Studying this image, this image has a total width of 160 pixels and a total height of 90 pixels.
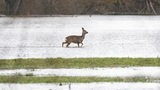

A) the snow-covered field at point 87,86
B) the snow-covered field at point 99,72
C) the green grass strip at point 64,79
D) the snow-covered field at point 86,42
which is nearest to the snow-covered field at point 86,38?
the snow-covered field at point 86,42

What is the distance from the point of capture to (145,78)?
11.6 metres

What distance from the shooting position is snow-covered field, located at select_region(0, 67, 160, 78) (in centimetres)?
1178

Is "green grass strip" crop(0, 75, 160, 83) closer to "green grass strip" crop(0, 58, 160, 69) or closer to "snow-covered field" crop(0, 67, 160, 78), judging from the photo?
"snow-covered field" crop(0, 67, 160, 78)

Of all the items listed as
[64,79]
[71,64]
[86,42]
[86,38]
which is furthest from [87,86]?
[86,38]

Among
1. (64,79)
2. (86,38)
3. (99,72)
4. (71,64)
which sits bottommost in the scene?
(64,79)

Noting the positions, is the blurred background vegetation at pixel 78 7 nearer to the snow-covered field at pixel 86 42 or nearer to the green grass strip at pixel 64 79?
the snow-covered field at pixel 86 42

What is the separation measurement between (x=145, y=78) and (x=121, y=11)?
6137mm

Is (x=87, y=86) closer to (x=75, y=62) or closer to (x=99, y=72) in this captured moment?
(x=99, y=72)

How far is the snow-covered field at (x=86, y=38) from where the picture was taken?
43.3 ft

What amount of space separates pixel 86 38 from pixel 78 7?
3.50 meters

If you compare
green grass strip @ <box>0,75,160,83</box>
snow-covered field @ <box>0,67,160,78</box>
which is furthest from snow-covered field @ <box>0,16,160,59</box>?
green grass strip @ <box>0,75,160,83</box>

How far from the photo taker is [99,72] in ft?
39.0

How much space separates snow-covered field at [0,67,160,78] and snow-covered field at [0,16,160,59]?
0.94m

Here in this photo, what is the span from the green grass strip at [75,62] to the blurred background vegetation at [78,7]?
4856 mm
